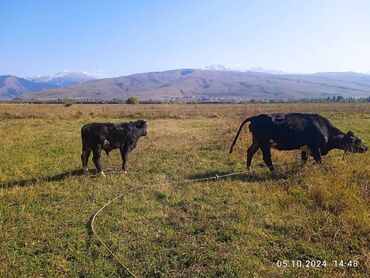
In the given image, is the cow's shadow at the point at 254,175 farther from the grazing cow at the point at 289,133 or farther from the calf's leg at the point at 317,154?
the calf's leg at the point at 317,154

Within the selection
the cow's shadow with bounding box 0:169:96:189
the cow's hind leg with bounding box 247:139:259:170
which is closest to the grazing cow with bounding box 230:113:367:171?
Result: the cow's hind leg with bounding box 247:139:259:170

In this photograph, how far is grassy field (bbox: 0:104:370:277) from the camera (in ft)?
20.4

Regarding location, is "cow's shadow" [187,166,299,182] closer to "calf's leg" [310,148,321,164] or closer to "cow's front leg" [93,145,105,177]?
"calf's leg" [310,148,321,164]

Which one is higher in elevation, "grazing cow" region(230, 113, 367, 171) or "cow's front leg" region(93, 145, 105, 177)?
"grazing cow" region(230, 113, 367, 171)

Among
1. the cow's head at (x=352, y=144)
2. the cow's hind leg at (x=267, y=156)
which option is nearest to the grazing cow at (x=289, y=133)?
the cow's hind leg at (x=267, y=156)

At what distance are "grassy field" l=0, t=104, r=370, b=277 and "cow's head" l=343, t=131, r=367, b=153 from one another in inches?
16.8

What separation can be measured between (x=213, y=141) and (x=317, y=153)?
7499mm

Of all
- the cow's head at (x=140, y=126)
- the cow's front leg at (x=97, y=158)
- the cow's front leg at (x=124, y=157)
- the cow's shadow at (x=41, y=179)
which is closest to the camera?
the cow's shadow at (x=41, y=179)

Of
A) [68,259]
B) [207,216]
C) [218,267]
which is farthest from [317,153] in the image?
[68,259]

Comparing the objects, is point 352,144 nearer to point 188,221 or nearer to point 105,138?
point 188,221

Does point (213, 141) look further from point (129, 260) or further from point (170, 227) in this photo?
point (129, 260)

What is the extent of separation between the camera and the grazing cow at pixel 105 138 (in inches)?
469

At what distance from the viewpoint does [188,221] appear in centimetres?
804

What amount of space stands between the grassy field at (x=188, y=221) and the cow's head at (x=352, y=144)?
43 centimetres
